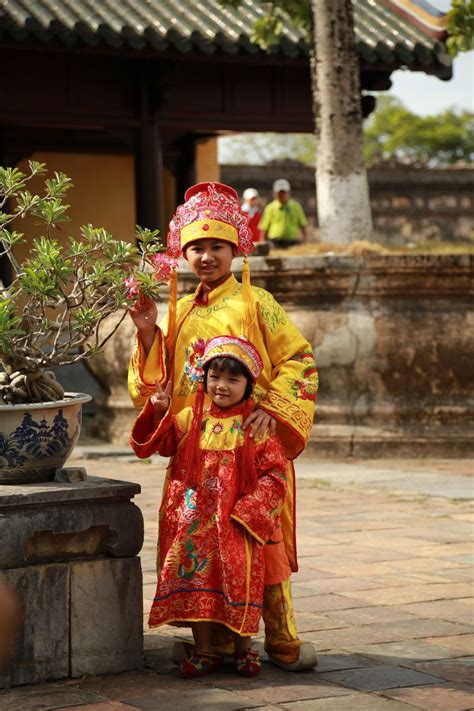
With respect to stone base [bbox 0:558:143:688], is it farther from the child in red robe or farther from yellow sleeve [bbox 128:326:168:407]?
yellow sleeve [bbox 128:326:168:407]

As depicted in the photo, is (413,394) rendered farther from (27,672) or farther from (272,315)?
(27,672)

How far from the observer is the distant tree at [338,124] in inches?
424

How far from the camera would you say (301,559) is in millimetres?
6266

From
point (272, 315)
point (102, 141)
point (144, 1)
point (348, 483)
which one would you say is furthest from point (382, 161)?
point (272, 315)

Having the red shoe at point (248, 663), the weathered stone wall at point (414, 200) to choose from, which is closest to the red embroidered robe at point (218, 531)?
the red shoe at point (248, 663)

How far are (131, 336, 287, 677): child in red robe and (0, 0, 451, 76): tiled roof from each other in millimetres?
8886

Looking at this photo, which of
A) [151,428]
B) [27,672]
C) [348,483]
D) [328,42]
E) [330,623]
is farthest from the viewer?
[328,42]

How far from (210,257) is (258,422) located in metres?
0.57

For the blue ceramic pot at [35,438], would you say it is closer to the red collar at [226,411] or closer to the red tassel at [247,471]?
the red collar at [226,411]

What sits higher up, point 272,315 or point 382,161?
point 382,161

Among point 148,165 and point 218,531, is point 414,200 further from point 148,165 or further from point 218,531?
point 218,531

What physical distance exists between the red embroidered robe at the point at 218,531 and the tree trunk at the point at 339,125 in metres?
6.52

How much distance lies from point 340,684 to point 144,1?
1106 cm

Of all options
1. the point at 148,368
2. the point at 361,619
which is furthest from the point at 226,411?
the point at 361,619
